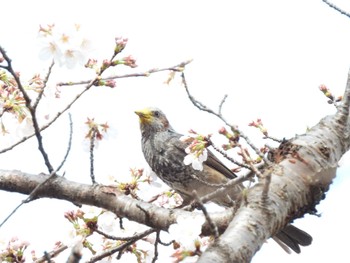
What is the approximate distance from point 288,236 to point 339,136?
6.29 ft

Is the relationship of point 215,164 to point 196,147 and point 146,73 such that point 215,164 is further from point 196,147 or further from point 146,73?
point 146,73

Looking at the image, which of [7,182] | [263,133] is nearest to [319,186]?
[263,133]

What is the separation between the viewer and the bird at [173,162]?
642 centimetres

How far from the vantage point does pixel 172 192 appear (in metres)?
5.35

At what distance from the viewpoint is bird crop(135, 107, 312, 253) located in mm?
6417

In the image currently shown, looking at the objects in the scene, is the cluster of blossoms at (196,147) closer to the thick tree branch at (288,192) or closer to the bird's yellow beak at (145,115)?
the thick tree branch at (288,192)

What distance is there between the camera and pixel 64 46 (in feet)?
11.9

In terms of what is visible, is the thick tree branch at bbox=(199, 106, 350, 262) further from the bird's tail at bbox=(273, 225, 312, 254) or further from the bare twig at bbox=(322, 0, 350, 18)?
the bird's tail at bbox=(273, 225, 312, 254)

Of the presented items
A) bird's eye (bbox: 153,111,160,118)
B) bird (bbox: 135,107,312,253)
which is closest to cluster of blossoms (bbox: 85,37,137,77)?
bird (bbox: 135,107,312,253)

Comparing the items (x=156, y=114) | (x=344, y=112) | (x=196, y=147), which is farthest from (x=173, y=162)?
(x=344, y=112)

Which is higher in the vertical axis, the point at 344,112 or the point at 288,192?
the point at 344,112

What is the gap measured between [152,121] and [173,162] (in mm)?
855

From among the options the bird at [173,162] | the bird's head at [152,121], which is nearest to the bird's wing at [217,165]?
the bird at [173,162]

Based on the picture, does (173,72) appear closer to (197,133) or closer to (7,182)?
(197,133)
